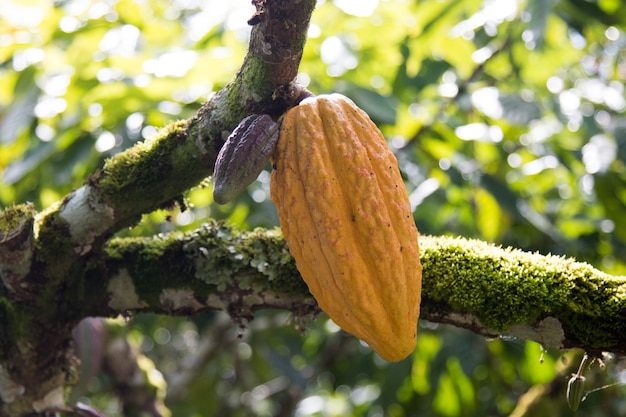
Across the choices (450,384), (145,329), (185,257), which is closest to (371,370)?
(450,384)

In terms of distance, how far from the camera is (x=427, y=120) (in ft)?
8.99

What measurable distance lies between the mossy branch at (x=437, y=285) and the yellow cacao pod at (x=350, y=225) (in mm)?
138

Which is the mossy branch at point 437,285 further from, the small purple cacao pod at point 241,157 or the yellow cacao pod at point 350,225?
the small purple cacao pod at point 241,157

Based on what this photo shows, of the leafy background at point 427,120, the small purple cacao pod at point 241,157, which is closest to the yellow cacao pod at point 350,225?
the small purple cacao pod at point 241,157

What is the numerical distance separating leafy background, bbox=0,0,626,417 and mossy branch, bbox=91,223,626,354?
30.8 inches

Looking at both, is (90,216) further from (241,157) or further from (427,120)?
(427,120)

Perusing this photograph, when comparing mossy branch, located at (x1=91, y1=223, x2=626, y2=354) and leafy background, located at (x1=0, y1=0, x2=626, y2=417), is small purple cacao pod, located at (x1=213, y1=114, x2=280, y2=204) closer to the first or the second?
mossy branch, located at (x1=91, y1=223, x2=626, y2=354)

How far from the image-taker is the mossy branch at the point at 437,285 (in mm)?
1245

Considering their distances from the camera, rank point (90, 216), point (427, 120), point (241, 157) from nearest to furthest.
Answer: point (241, 157)
point (90, 216)
point (427, 120)

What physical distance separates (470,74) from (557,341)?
5.56ft

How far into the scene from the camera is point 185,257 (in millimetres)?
1493

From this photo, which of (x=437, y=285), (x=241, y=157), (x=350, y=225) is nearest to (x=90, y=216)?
(x=241, y=157)

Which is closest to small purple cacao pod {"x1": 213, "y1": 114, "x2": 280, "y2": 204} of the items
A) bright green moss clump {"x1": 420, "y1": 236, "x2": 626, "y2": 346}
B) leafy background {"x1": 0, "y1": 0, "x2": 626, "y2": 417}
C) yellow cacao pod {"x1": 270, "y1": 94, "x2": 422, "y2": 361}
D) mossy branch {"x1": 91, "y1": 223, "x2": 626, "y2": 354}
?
yellow cacao pod {"x1": 270, "y1": 94, "x2": 422, "y2": 361}

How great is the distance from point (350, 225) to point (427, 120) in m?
1.63
